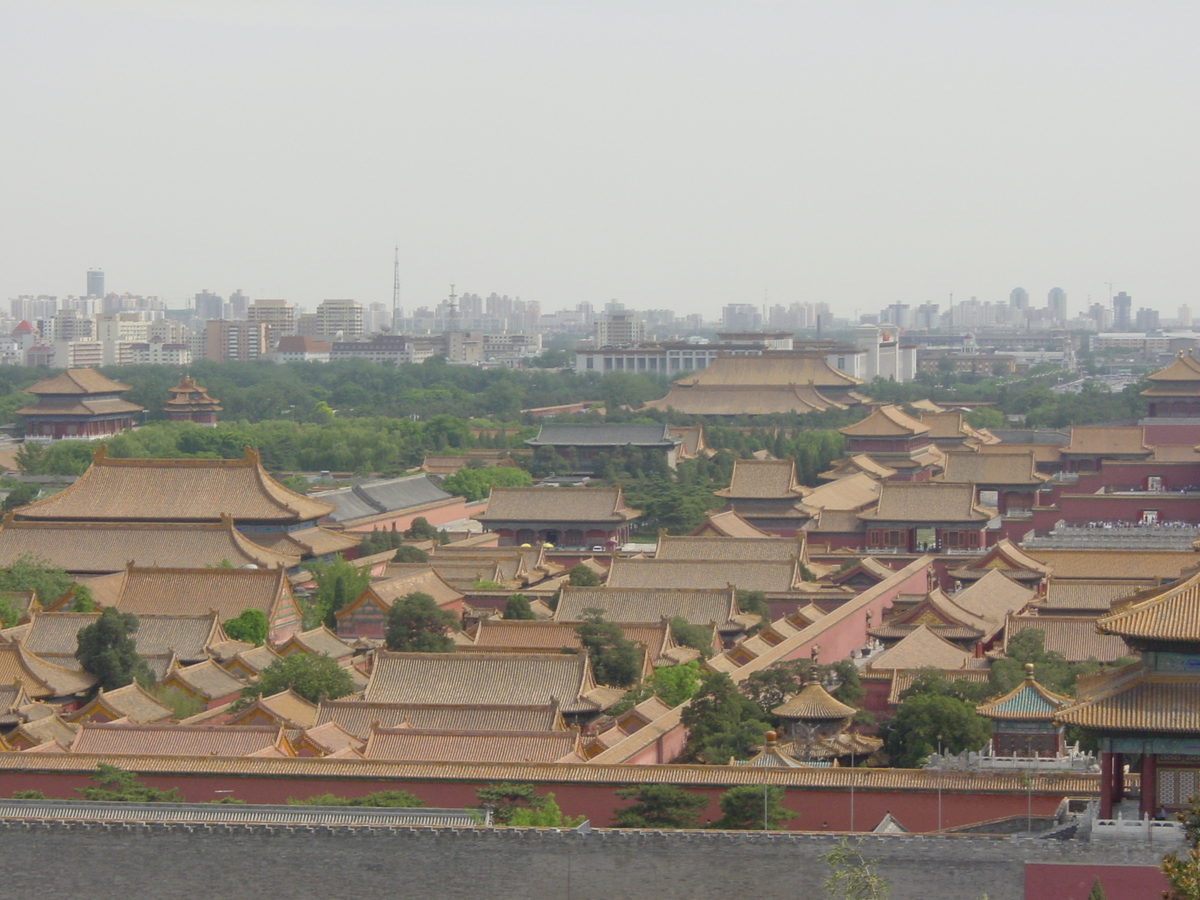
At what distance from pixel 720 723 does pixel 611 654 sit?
4538 millimetres

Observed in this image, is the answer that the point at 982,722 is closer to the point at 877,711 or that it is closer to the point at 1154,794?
the point at 877,711

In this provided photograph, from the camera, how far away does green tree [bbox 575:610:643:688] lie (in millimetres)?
27250

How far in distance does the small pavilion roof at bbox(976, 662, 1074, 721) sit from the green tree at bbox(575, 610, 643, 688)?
7341 millimetres

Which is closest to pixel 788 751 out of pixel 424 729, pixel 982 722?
pixel 982 722

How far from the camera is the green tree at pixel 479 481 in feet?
177

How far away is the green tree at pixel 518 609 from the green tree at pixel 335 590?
265cm

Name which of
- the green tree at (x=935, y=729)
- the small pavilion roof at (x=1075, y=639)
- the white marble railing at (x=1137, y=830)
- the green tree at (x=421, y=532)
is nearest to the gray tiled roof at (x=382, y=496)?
the green tree at (x=421, y=532)

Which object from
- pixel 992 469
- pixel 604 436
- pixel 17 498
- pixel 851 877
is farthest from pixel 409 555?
pixel 851 877

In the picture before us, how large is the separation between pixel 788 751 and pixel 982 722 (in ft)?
7.52

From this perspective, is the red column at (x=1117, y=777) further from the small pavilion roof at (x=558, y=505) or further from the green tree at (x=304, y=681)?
the small pavilion roof at (x=558, y=505)

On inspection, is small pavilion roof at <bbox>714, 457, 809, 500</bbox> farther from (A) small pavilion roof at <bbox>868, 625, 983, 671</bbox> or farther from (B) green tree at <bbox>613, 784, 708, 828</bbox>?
(B) green tree at <bbox>613, 784, 708, 828</bbox>

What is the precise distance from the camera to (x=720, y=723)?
2308 centimetres

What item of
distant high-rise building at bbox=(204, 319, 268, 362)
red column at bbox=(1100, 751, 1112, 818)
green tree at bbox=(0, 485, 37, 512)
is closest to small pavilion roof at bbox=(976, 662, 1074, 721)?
red column at bbox=(1100, 751, 1112, 818)

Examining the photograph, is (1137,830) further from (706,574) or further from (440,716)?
(706,574)
